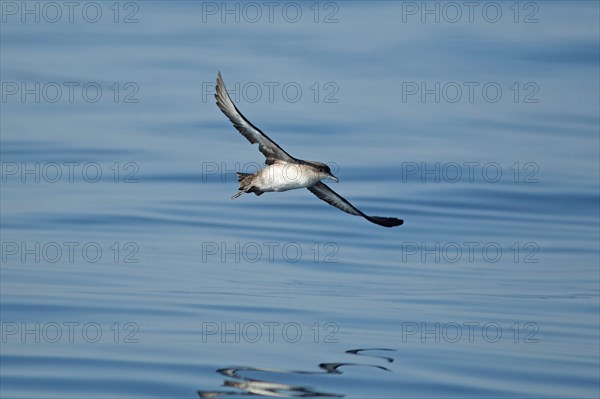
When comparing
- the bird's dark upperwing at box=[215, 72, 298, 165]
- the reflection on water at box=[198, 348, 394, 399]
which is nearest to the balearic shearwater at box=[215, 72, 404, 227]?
the bird's dark upperwing at box=[215, 72, 298, 165]

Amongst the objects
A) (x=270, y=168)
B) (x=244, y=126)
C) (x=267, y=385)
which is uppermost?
(x=244, y=126)

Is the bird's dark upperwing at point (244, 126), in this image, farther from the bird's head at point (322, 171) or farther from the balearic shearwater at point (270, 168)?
the bird's head at point (322, 171)

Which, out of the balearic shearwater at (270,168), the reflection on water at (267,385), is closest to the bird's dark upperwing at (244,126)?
the balearic shearwater at (270,168)

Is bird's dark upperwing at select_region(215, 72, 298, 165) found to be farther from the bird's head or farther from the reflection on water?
the reflection on water

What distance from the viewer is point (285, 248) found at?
68.6 feet

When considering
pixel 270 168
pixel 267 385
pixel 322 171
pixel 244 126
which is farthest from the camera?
pixel 322 171

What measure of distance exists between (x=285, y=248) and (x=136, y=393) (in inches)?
272

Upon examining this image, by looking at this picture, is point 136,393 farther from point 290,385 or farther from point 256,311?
point 256,311

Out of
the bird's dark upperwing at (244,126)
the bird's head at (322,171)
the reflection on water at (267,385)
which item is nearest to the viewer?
the reflection on water at (267,385)

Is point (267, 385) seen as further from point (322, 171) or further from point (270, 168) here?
point (322, 171)

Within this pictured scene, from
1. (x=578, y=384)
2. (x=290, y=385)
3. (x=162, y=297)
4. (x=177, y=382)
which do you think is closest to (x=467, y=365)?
(x=578, y=384)

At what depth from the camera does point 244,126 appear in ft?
49.3

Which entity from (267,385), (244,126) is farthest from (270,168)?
(267,385)

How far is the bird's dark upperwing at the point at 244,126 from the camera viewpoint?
48.8ft
